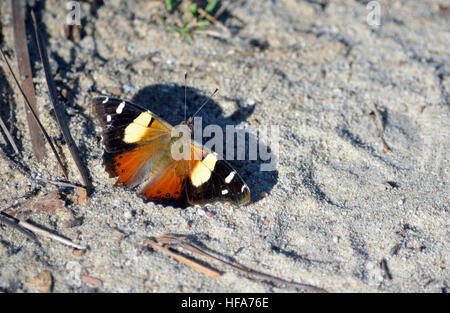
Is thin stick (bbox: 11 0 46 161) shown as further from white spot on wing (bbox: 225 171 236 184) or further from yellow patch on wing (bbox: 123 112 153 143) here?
white spot on wing (bbox: 225 171 236 184)

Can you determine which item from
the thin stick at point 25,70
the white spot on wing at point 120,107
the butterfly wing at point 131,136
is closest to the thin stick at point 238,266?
the butterfly wing at point 131,136

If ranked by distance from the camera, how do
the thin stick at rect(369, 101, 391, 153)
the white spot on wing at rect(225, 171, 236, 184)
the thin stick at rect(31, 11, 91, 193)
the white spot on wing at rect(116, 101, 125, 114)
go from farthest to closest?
the thin stick at rect(369, 101, 391, 153)
the white spot on wing at rect(116, 101, 125, 114)
the thin stick at rect(31, 11, 91, 193)
the white spot on wing at rect(225, 171, 236, 184)

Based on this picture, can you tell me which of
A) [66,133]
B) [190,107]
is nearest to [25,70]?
[66,133]

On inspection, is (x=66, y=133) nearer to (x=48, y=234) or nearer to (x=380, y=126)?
(x=48, y=234)

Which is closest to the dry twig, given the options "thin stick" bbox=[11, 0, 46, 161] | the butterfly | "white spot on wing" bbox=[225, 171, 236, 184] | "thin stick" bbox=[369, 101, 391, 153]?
the butterfly

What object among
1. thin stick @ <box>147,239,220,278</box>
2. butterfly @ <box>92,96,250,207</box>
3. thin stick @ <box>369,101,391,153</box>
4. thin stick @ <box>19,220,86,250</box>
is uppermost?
thin stick @ <box>369,101,391,153</box>
